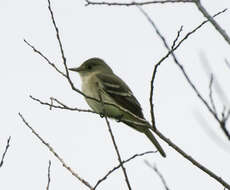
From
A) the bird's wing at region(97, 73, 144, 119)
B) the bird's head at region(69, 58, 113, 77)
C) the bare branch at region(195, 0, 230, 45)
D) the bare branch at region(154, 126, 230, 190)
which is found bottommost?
the bare branch at region(154, 126, 230, 190)

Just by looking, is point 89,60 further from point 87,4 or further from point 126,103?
point 87,4

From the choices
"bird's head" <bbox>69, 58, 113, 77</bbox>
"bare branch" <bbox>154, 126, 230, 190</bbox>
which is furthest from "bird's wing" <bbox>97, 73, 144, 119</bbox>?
"bare branch" <bbox>154, 126, 230, 190</bbox>

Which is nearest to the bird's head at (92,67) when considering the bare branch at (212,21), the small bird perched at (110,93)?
the small bird perched at (110,93)

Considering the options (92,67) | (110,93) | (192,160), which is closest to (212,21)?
(192,160)

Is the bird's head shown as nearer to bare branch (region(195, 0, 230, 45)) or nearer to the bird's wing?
the bird's wing

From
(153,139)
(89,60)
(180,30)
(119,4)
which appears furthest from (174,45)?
(89,60)

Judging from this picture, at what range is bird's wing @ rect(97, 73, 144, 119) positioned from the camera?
9.89m

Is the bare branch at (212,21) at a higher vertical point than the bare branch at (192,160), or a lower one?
higher

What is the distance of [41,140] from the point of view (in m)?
5.21

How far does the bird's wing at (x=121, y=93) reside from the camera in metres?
9.89

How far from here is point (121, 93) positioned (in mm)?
10141

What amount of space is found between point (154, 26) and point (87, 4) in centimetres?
111

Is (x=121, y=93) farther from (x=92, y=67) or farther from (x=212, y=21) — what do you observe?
(x=212, y=21)

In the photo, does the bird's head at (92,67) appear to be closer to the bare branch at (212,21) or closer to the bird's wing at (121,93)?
the bird's wing at (121,93)
